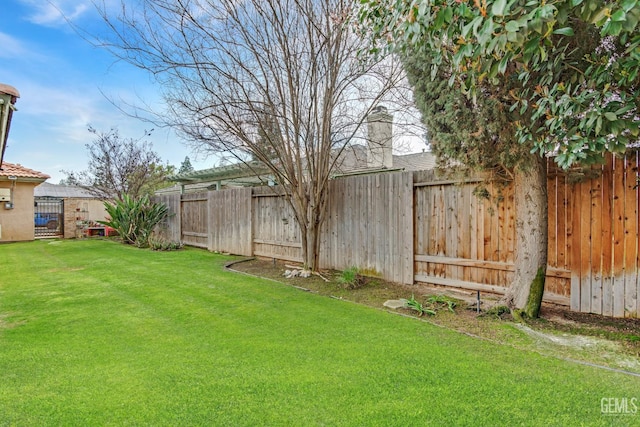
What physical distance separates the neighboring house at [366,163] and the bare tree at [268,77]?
18.7 inches

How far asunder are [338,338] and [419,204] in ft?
9.05

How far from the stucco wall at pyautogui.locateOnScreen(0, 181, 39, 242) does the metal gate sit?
131 cm

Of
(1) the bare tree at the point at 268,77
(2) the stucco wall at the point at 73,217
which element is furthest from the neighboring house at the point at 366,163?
(2) the stucco wall at the point at 73,217

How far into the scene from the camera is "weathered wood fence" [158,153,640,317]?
11.9 ft

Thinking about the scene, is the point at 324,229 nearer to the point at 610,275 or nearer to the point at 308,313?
the point at 308,313

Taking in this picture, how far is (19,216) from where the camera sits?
562 inches

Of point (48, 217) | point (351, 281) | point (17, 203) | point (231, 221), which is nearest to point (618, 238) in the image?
point (351, 281)

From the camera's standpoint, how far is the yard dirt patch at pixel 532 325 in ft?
9.68

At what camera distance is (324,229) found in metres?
6.93

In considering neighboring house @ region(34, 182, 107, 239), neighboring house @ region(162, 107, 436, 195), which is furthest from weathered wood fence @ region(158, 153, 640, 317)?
neighboring house @ region(34, 182, 107, 239)

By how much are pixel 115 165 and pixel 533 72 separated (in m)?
16.4

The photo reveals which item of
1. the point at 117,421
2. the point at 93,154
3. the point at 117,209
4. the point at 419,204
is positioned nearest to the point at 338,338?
the point at 117,421

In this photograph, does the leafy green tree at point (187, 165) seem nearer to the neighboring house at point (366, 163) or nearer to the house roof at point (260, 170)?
the house roof at point (260, 170)

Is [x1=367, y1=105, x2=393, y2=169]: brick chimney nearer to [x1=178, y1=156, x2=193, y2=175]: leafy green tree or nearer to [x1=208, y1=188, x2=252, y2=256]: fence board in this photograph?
[x1=208, y1=188, x2=252, y2=256]: fence board
